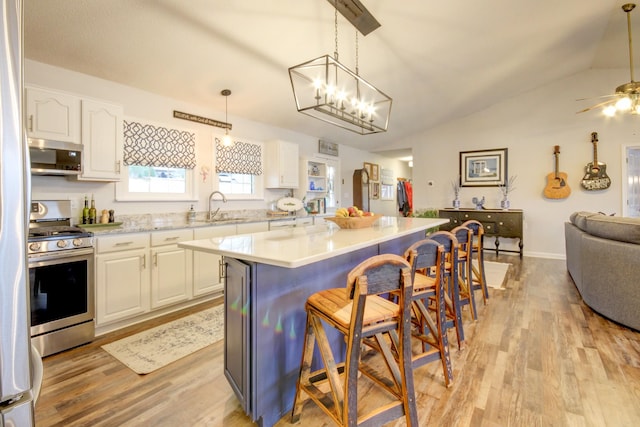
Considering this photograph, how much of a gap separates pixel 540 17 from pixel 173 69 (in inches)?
163

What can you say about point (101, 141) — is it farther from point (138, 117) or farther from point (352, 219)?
point (352, 219)

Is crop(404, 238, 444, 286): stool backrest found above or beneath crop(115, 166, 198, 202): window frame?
beneath

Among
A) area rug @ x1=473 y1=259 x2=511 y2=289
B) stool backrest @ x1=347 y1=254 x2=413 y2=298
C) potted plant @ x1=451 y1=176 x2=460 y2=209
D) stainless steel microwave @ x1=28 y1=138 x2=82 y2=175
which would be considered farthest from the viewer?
potted plant @ x1=451 y1=176 x2=460 y2=209

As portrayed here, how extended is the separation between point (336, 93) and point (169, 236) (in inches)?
82.0

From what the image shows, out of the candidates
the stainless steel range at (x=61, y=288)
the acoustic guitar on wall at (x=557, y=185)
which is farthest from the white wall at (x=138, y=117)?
the acoustic guitar on wall at (x=557, y=185)

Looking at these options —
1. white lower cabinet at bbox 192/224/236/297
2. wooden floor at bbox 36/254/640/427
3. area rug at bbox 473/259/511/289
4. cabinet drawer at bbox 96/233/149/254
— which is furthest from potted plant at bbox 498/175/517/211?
cabinet drawer at bbox 96/233/149/254

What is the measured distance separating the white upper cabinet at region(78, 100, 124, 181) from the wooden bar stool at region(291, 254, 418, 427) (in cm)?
247

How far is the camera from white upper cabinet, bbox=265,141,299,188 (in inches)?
183

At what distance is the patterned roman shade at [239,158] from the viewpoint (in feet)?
13.4

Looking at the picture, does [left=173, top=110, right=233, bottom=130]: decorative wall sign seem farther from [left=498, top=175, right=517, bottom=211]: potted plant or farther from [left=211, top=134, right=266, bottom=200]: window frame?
[left=498, top=175, right=517, bottom=211]: potted plant

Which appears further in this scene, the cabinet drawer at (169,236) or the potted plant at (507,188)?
the potted plant at (507,188)

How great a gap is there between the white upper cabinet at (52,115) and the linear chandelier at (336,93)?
1909 mm

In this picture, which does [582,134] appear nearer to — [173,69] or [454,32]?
[454,32]

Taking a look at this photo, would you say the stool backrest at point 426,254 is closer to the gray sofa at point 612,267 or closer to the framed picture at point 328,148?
the gray sofa at point 612,267
